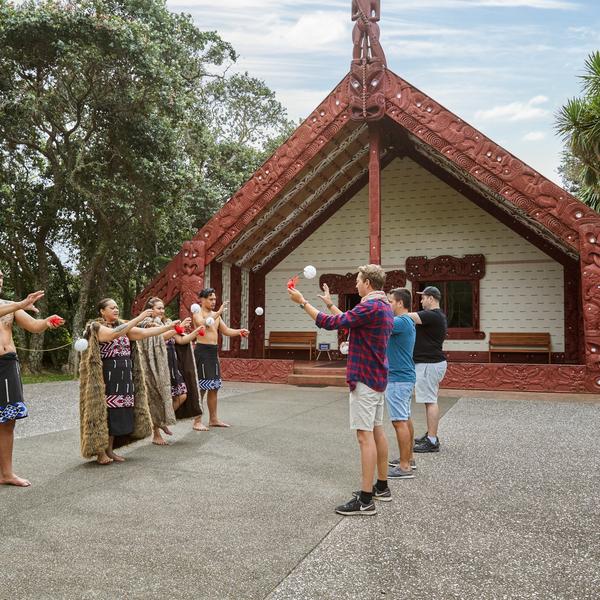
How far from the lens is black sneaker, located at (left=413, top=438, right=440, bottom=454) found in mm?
5961

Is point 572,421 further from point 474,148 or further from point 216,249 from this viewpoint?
point 216,249

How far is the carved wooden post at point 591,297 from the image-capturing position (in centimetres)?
1020

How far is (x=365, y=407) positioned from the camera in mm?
4035

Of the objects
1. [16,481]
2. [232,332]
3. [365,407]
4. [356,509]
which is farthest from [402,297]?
[16,481]

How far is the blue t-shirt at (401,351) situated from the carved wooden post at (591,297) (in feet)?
21.1

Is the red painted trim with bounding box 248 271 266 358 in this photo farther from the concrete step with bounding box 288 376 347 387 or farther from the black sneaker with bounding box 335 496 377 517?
the black sneaker with bounding box 335 496 377 517

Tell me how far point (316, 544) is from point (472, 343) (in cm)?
1202

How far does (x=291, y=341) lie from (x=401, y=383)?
11261 mm

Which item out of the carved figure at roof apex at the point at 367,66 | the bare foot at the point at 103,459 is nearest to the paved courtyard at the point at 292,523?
the bare foot at the point at 103,459

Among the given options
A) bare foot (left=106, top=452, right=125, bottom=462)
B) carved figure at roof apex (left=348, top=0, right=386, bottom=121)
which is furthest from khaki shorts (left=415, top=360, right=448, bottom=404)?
carved figure at roof apex (left=348, top=0, right=386, bottom=121)

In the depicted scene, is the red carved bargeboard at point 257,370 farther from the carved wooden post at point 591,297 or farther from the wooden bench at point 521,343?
the carved wooden post at point 591,297

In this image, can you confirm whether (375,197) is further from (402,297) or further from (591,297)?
(402,297)

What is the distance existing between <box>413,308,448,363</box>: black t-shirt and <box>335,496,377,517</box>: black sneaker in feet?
7.48

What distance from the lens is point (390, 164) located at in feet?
51.3
